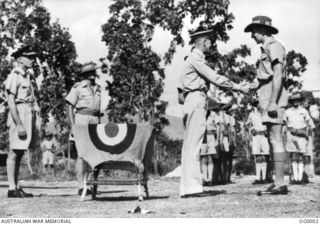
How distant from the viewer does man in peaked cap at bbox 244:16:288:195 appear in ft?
24.8

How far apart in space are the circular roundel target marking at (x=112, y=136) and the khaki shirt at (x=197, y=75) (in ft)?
3.03

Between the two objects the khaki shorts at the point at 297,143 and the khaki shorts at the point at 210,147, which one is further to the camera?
the khaki shorts at the point at 210,147

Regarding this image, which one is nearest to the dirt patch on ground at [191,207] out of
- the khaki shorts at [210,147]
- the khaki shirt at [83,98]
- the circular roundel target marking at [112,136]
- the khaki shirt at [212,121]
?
the circular roundel target marking at [112,136]

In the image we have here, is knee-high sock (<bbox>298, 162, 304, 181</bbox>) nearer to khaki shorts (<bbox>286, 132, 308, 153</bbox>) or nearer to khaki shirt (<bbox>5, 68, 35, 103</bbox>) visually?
khaki shorts (<bbox>286, 132, 308, 153</bbox>)

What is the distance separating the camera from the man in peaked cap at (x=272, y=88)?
7.55 m

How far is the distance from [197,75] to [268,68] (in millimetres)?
943

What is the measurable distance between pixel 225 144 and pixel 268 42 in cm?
598

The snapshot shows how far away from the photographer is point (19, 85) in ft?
29.9

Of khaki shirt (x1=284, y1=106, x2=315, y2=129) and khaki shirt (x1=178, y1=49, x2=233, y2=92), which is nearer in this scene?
khaki shirt (x1=178, y1=49, x2=233, y2=92)

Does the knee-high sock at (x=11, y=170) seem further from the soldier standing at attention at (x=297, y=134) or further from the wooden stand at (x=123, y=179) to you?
the soldier standing at attention at (x=297, y=134)

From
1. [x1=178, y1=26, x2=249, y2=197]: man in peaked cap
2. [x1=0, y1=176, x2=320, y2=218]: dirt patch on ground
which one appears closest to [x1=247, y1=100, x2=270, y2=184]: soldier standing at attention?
[x1=0, y1=176, x2=320, y2=218]: dirt patch on ground

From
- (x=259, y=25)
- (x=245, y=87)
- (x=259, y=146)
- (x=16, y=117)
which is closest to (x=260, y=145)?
(x=259, y=146)

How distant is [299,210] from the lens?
5.95m

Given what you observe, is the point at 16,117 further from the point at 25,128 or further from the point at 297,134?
the point at 297,134
